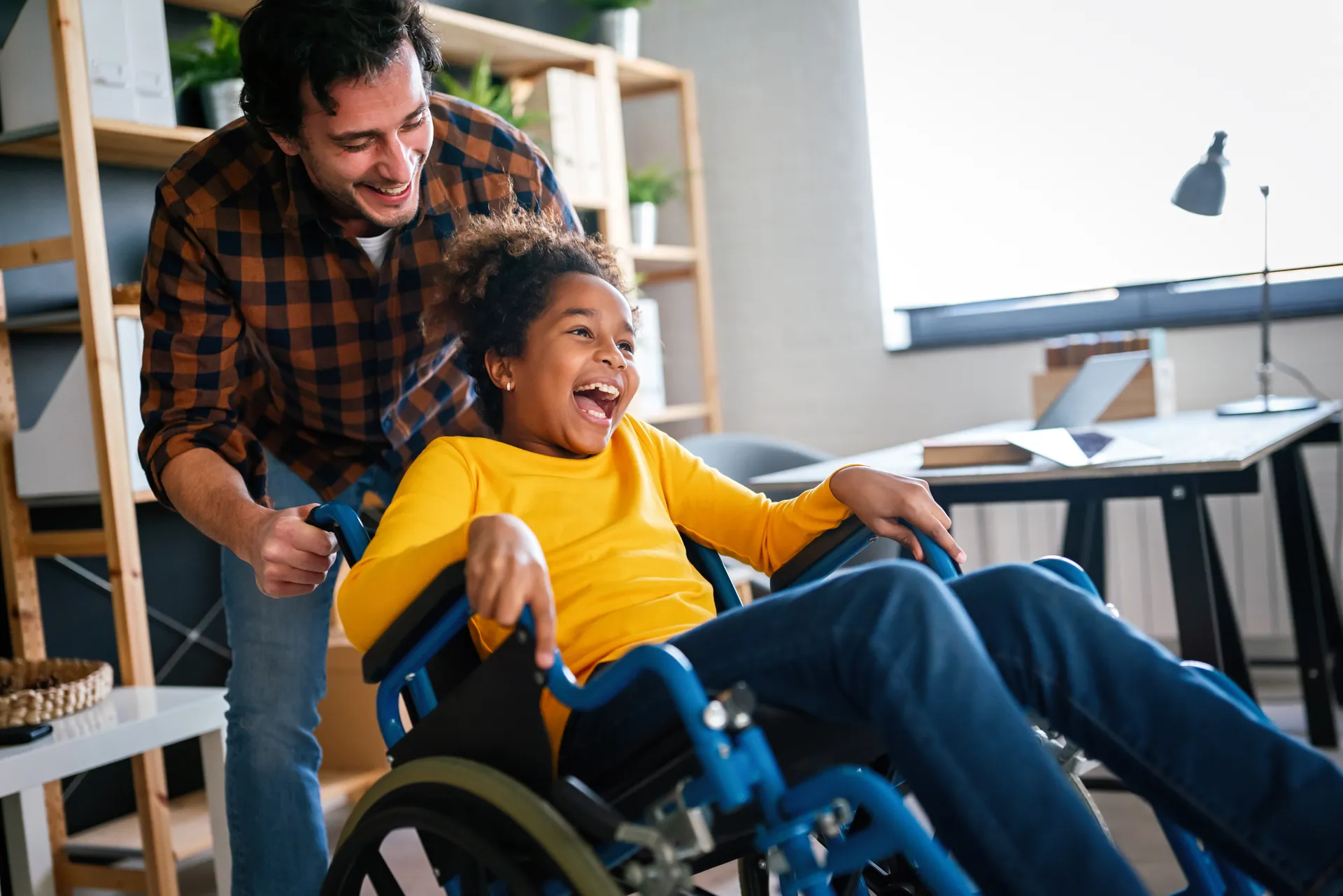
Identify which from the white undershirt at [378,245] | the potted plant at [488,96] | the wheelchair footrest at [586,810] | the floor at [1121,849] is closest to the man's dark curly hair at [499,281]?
the white undershirt at [378,245]

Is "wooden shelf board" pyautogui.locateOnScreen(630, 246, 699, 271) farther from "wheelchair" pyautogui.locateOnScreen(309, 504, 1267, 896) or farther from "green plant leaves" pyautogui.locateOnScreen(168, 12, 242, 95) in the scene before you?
"wheelchair" pyautogui.locateOnScreen(309, 504, 1267, 896)

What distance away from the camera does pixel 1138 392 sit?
280 centimetres

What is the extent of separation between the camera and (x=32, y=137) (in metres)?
2.22

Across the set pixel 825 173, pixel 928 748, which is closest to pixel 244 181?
pixel 928 748

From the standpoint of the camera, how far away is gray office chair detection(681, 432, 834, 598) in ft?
8.74

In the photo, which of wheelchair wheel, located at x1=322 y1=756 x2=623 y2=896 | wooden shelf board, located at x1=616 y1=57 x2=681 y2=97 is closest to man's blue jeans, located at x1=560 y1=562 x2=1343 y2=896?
wheelchair wheel, located at x1=322 y1=756 x2=623 y2=896

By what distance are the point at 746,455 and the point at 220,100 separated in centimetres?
127

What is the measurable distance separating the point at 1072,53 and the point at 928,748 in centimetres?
285

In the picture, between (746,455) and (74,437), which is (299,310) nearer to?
(74,437)

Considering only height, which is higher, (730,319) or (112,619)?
(730,319)

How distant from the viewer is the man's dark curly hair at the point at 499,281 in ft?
4.77

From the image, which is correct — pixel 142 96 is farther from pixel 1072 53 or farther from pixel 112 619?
pixel 1072 53

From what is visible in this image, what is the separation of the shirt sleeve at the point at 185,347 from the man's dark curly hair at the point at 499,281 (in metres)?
0.26

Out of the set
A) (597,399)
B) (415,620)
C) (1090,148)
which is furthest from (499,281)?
(1090,148)
